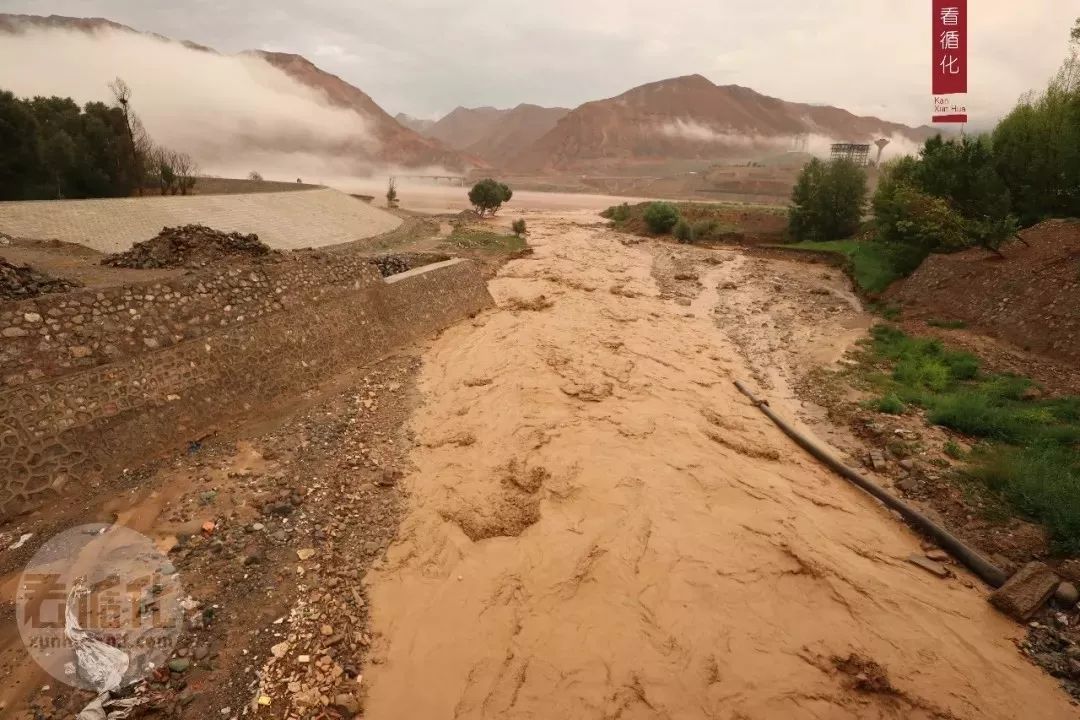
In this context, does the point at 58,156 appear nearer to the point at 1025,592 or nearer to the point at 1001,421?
the point at 1025,592

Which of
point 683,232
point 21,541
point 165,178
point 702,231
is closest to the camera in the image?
point 21,541

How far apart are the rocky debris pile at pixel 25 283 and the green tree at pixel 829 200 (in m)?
37.1

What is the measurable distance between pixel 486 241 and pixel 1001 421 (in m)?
24.1

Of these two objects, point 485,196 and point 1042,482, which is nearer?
point 1042,482

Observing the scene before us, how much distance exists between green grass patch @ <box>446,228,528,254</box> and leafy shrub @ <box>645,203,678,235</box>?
1292cm

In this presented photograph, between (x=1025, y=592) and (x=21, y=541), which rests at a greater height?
(x=21, y=541)

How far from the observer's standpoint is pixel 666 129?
17012 centimetres

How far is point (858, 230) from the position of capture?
110 feet

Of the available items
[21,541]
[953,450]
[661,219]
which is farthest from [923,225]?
[21,541]

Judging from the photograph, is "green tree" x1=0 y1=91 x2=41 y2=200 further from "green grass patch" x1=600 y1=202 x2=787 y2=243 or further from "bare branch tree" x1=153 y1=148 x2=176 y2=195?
"green grass patch" x1=600 y1=202 x2=787 y2=243

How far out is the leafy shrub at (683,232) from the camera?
Answer: 37053mm

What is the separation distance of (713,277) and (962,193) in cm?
1031

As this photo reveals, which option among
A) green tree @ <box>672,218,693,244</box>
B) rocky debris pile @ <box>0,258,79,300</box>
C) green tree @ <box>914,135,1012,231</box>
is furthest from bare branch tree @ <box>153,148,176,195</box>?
green tree @ <box>914,135,1012,231</box>

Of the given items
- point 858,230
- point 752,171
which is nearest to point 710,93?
point 752,171
